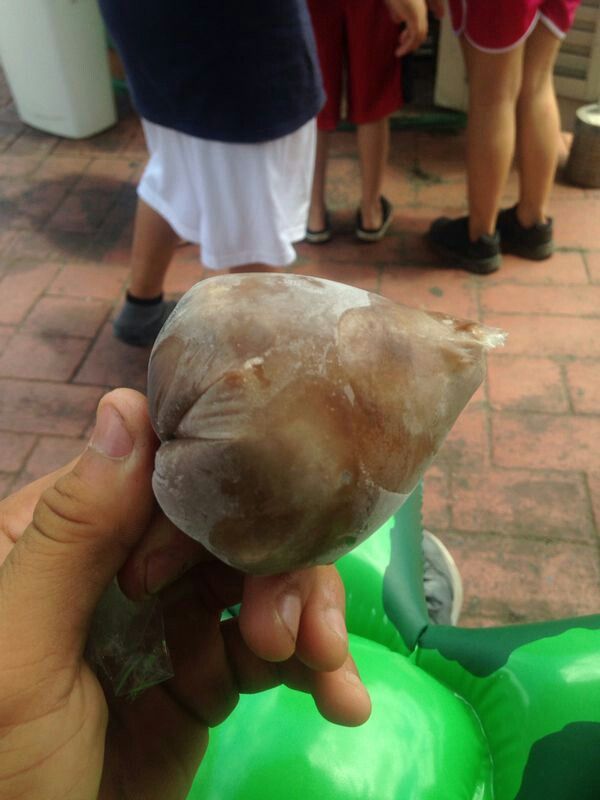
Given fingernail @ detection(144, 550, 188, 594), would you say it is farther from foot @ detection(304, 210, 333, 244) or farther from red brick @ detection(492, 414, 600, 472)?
foot @ detection(304, 210, 333, 244)

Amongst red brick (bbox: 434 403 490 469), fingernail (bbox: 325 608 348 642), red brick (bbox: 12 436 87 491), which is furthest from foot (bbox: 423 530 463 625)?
red brick (bbox: 12 436 87 491)

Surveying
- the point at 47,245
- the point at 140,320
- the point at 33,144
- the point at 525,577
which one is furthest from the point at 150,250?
the point at 33,144

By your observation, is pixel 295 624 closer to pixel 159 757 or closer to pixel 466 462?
pixel 159 757

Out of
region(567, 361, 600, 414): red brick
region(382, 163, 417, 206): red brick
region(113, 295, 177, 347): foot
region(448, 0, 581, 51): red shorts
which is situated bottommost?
region(382, 163, 417, 206): red brick

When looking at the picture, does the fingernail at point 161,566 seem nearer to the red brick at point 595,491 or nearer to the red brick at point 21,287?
the red brick at point 595,491

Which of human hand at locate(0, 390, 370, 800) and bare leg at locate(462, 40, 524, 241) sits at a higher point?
human hand at locate(0, 390, 370, 800)

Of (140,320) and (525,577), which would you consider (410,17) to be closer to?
(140,320)

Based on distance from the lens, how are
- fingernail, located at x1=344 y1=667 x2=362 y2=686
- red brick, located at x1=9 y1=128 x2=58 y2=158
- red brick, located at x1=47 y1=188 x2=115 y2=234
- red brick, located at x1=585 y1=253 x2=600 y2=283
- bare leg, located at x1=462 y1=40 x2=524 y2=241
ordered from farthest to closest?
red brick, located at x1=9 y1=128 x2=58 y2=158
red brick, located at x1=47 y1=188 x2=115 y2=234
red brick, located at x1=585 y1=253 x2=600 y2=283
bare leg, located at x1=462 y1=40 x2=524 y2=241
fingernail, located at x1=344 y1=667 x2=362 y2=686

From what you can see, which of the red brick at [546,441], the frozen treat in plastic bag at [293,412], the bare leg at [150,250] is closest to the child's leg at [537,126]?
the red brick at [546,441]
